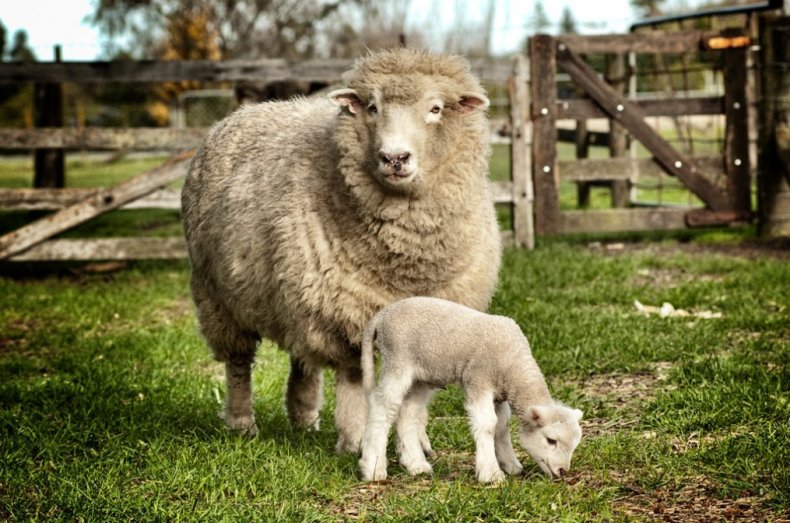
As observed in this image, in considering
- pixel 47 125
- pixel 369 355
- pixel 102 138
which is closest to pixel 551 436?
pixel 369 355

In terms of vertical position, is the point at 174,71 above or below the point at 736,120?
above

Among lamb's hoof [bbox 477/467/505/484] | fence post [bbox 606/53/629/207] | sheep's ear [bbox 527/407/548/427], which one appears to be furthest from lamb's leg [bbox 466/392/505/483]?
fence post [bbox 606/53/629/207]

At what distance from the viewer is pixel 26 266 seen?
10.8 metres

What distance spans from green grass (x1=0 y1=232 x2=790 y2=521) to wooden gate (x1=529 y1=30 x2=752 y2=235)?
2.21m

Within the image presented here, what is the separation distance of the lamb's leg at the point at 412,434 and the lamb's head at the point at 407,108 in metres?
0.91

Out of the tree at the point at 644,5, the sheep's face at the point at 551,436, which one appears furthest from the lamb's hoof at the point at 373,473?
the tree at the point at 644,5

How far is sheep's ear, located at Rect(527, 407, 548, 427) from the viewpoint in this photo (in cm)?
388

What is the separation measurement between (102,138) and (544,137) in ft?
14.8

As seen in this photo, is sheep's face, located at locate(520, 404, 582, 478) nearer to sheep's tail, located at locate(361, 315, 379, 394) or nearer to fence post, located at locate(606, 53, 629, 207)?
sheep's tail, located at locate(361, 315, 379, 394)

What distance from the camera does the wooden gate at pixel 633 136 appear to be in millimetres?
10656

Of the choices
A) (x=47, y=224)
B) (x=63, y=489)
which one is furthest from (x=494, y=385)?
(x=47, y=224)

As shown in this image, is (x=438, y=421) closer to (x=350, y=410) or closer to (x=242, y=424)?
(x=350, y=410)

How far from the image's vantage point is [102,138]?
10195 millimetres

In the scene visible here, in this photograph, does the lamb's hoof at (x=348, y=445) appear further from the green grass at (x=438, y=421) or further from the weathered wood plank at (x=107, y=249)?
the weathered wood plank at (x=107, y=249)
